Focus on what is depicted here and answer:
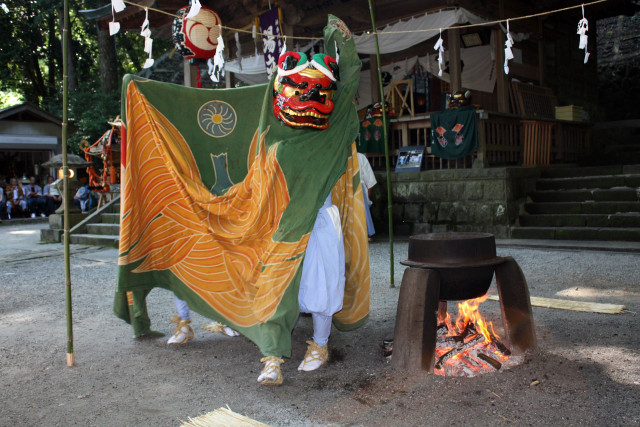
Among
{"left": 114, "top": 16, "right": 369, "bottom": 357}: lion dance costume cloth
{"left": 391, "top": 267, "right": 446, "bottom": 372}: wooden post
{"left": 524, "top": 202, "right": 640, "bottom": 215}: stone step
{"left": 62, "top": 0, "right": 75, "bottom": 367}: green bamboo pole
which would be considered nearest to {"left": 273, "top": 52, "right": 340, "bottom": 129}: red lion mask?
{"left": 114, "top": 16, "right": 369, "bottom": 357}: lion dance costume cloth

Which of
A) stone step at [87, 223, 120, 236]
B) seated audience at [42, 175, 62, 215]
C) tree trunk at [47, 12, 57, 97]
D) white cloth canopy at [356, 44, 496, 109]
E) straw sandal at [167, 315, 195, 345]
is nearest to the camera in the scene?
straw sandal at [167, 315, 195, 345]

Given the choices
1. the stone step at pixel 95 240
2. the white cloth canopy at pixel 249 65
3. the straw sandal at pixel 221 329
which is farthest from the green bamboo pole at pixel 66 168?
the white cloth canopy at pixel 249 65

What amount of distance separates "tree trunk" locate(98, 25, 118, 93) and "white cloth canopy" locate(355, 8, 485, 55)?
1147 cm

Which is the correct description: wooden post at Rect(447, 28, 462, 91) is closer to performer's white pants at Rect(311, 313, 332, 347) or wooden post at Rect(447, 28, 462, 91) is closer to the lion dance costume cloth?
the lion dance costume cloth

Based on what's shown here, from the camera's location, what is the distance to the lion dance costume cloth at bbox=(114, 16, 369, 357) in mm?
3166

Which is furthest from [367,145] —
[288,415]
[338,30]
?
[288,415]

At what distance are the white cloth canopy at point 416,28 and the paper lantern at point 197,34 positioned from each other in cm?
264

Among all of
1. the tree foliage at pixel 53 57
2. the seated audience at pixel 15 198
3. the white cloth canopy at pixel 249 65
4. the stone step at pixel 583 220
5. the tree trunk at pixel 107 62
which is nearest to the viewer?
the stone step at pixel 583 220

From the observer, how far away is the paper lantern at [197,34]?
8266 mm

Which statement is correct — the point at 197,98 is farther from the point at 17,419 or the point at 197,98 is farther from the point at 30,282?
the point at 30,282

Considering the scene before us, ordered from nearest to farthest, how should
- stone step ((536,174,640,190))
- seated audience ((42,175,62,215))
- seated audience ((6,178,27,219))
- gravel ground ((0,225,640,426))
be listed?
gravel ground ((0,225,640,426)), stone step ((536,174,640,190)), seated audience ((6,178,27,219)), seated audience ((42,175,62,215))

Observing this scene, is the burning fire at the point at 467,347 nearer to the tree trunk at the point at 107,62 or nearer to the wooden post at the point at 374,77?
the wooden post at the point at 374,77

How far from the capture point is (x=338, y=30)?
3416 millimetres

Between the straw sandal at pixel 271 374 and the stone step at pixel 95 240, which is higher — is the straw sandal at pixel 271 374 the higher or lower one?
the lower one
